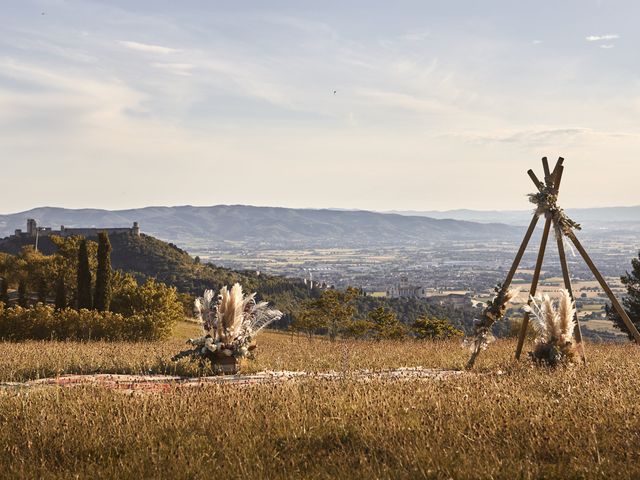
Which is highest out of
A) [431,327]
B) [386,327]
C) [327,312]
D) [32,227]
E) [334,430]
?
[32,227]

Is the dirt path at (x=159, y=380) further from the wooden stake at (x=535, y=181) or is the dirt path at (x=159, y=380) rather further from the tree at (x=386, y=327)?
the tree at (x=386, y=327)

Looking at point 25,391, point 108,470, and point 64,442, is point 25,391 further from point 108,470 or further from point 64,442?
point 108,470

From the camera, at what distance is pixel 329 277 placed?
7096 inches

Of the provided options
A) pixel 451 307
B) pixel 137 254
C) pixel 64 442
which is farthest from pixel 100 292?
pixel 137 254

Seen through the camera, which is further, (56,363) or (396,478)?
(56,363)

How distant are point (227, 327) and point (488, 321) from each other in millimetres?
4936

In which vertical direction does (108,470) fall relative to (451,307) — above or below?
above

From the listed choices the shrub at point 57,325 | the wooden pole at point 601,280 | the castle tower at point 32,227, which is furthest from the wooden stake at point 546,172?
the castle tower at point 32,227

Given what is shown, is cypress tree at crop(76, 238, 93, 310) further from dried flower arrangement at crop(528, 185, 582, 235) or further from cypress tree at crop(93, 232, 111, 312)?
dried flower arrangement at crop(528, 185, 582, 235)

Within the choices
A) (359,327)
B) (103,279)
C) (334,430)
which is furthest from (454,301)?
(334,430)

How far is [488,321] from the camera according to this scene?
41.3 ft

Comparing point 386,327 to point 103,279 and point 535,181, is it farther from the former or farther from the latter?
point 535,181

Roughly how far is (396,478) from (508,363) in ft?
25.0

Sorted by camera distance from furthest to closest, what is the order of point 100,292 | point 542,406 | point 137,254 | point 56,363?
point 137,254 < point 100,292 < point 56,363 < point 542,406
